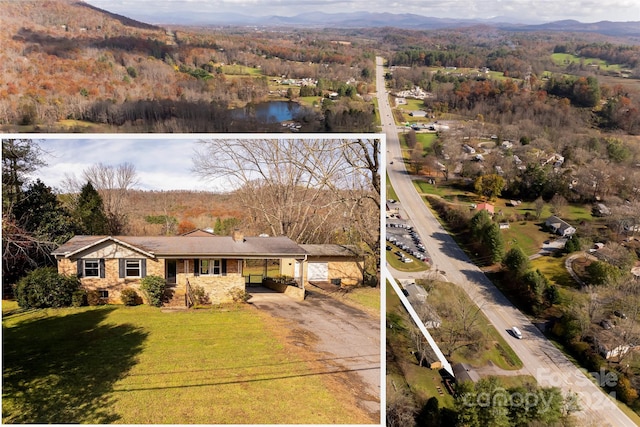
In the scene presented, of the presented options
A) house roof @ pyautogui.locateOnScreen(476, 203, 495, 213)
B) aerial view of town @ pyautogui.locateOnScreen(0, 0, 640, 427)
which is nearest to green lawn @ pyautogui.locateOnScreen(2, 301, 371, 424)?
aerial view of town @ pyautogui.locateOnScreen(0, 0, 640, 427)

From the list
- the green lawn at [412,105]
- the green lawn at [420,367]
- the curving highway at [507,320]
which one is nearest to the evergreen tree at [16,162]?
the green lawn at [420,367]

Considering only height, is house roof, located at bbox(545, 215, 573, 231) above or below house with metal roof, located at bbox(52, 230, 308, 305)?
below

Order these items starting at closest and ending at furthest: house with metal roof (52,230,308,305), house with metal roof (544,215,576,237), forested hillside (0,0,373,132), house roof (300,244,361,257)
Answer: house with metal roof (52,230,308,305), house roof (300,244,361,257), house with metal roof (544,215,576,237), forested hillside (0,0,373,132)

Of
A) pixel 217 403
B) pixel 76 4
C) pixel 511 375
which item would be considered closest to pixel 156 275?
pixel 217 403

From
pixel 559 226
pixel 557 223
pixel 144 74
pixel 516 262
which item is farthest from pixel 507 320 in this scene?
pixel 144 74

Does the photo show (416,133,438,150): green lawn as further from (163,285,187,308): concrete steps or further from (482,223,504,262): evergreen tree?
(163,285,187,308): concrete steps

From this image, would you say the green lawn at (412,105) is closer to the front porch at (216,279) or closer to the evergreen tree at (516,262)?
the evergreen tree at (516,262)

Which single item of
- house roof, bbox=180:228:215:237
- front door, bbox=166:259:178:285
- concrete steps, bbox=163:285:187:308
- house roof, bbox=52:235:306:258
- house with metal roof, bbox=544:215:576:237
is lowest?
house with metal roof, bbox=544:215:576:237
